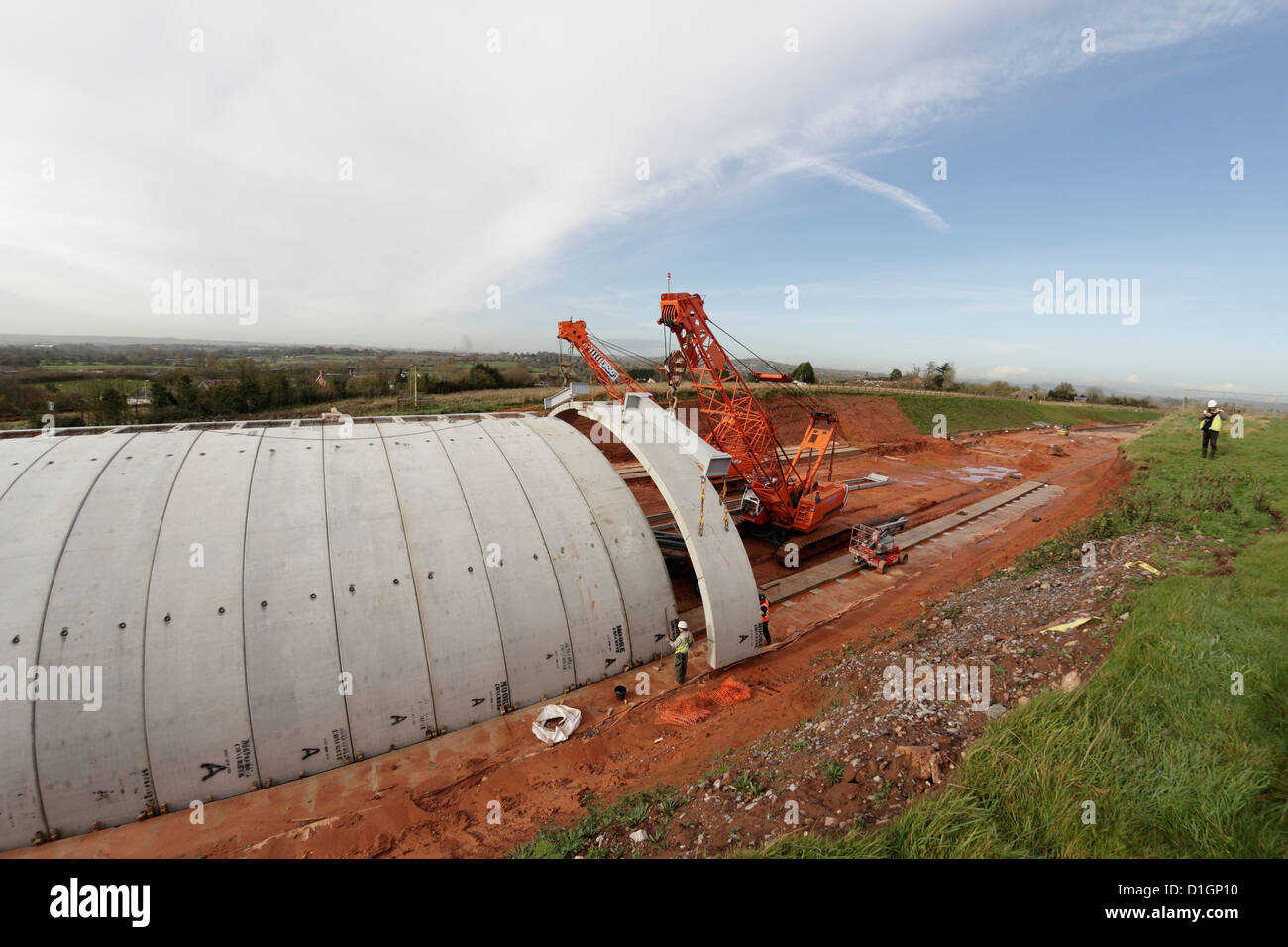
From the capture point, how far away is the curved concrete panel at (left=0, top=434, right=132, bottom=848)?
291 inches

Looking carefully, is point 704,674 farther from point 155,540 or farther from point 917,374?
point 917,374

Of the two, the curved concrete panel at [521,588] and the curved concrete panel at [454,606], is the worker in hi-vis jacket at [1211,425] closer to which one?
the curved concrete panel at [521,588]

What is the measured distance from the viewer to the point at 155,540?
9320 millimetres

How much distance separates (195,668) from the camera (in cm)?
848

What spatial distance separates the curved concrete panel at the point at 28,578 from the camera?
291 inches

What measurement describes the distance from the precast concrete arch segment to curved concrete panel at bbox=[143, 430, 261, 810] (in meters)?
0.03

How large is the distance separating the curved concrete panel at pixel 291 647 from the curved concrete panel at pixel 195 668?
8.1 inches

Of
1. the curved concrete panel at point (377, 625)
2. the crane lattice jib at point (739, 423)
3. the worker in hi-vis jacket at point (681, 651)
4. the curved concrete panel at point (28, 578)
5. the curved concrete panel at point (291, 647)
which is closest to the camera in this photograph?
the curved concrete panel at point (28, 578)

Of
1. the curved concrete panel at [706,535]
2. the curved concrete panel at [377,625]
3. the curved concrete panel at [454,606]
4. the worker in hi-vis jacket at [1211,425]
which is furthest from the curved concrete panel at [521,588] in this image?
the worker in hi-vis jacket at [1211,425]

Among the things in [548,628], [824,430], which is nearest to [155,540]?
[548,628]

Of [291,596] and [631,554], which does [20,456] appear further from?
[631,554]

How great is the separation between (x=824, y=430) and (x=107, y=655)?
2356 centimetres
